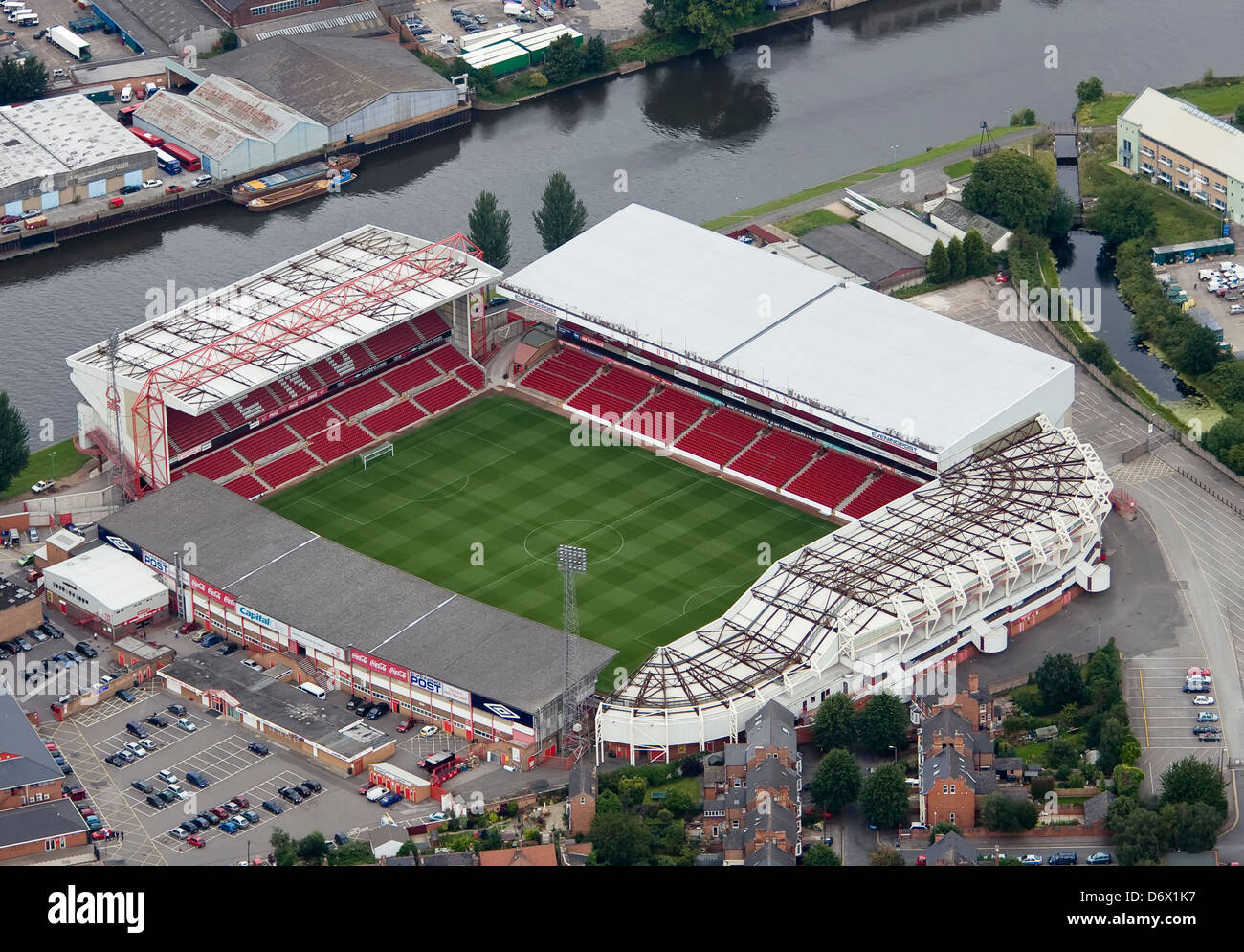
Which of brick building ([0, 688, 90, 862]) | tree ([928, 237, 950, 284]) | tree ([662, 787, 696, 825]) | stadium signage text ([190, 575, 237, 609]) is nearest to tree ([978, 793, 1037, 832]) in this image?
tree ([662, 787, 696, 825])

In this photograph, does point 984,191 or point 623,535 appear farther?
point 984,191

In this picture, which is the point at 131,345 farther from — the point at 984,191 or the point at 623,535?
the point at 984,191

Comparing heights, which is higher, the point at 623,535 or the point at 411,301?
the point at 411,301

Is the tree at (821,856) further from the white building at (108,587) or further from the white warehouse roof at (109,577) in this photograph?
the white warehouse roof at (109,577)

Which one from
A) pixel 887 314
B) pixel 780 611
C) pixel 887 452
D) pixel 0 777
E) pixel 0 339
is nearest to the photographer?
pixel 0 777

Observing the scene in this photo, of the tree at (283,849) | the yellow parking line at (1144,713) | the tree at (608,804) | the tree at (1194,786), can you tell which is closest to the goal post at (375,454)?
the tree at (283,849)

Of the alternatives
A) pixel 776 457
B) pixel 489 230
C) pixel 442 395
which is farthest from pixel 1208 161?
pixel 442 395

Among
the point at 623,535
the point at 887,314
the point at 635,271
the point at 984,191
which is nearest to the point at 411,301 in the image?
the point at 635,271
